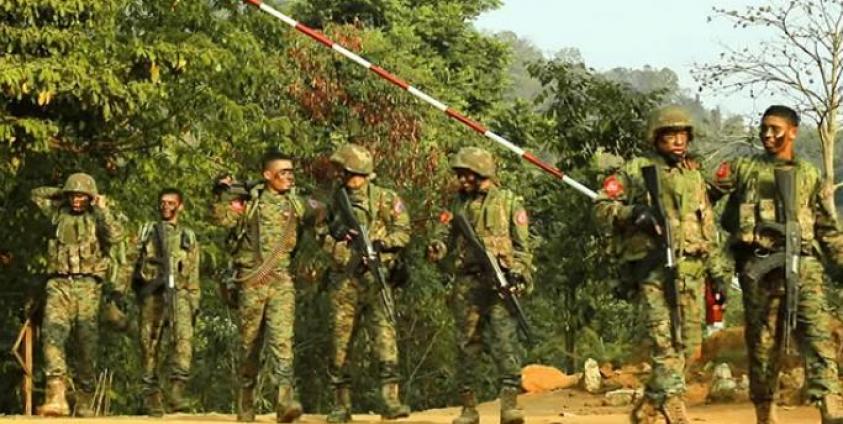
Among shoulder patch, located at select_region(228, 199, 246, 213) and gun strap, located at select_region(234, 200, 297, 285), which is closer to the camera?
gun strap, located at select_region(234, 200, 297, 285)

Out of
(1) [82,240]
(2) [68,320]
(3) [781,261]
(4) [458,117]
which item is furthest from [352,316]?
(3) [781,261]

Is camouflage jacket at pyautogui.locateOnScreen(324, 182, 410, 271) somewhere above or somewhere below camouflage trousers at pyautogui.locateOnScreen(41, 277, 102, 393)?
above

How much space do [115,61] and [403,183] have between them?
412 inches

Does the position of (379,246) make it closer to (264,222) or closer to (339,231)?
(339,231)

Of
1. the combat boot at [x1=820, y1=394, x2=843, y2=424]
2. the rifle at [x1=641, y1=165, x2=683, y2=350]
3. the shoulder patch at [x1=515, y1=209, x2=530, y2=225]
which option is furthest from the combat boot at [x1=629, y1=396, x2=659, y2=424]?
the shoulder patch at [x1=515, y1=209, x2=530, y2=225]

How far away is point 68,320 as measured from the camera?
13703 mm

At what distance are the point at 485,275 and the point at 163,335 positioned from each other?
420cm

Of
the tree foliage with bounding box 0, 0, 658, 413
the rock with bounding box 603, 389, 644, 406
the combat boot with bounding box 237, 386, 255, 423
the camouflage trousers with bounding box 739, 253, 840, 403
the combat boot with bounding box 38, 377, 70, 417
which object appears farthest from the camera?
the rock with bounding box 603, 389, 644, 406

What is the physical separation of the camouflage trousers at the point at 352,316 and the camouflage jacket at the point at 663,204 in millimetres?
2645

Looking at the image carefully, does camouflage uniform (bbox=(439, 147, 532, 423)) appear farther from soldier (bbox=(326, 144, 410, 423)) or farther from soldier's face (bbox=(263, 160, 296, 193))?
soldier's face (bbox=(263, 160, 296, 193))

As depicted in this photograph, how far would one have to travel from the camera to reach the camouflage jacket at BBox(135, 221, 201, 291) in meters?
14.2

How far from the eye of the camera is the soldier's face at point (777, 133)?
388 inches

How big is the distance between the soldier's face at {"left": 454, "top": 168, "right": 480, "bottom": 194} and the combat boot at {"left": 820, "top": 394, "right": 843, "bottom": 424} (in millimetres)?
2845

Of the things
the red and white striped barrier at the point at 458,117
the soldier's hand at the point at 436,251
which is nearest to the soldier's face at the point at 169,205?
the red and white striped barrier at the point at 458,117
